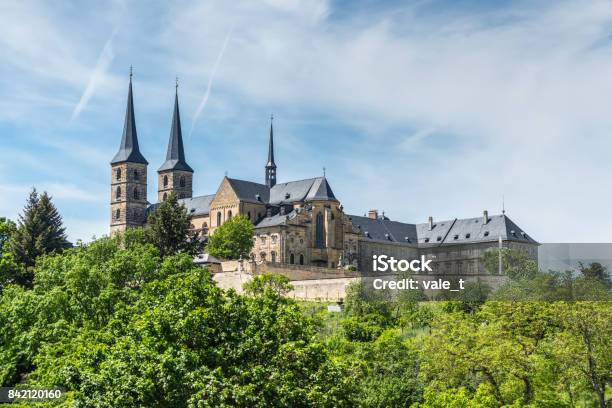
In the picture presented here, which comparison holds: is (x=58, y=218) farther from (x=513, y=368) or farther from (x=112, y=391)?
(x=112, y=391)

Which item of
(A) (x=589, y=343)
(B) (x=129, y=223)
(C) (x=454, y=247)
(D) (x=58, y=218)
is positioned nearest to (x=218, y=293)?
(A) (x=589, y=343)

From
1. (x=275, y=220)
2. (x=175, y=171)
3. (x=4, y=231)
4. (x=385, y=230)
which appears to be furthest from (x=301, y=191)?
(x=4, y=231)

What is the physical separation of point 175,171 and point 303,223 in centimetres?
3520

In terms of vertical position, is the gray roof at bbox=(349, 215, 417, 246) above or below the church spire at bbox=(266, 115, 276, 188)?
below

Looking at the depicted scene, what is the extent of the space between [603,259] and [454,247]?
140 feet

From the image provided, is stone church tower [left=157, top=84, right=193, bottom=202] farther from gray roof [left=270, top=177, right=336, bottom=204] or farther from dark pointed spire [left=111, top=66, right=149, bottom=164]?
gray roof [left=270, top=177, right=336, bottom=204]

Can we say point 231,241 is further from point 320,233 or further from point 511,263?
point 511,263

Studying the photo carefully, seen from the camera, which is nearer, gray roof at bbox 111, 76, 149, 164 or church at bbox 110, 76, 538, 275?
church at bbox 110, 76, 538, 275

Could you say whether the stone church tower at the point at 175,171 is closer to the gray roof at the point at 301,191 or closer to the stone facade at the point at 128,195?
the stone facade at the point at 128,195

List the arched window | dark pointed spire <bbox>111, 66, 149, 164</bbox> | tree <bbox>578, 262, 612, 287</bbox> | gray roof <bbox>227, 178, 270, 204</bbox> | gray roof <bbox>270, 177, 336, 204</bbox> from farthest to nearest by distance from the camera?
dark pointed spire <bbox>111, 66, 149, 164</bbox>, gray roof <bbox>227, 178, 270, 204</bbox>, gray roof <bbox>270, 177, 336, 204</bbox>, the arched window, tree <bbox>578, 262, 612, 287</bbox>

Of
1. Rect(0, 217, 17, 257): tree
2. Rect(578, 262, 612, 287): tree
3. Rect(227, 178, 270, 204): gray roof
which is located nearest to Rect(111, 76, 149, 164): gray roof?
Rect(227, 178, 270, 204): gray roof

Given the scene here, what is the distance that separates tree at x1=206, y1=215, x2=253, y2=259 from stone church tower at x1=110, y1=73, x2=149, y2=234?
1408 inches

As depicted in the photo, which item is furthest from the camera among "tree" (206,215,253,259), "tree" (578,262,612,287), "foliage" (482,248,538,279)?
"tree" (206,215,253,259)

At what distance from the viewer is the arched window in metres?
101
